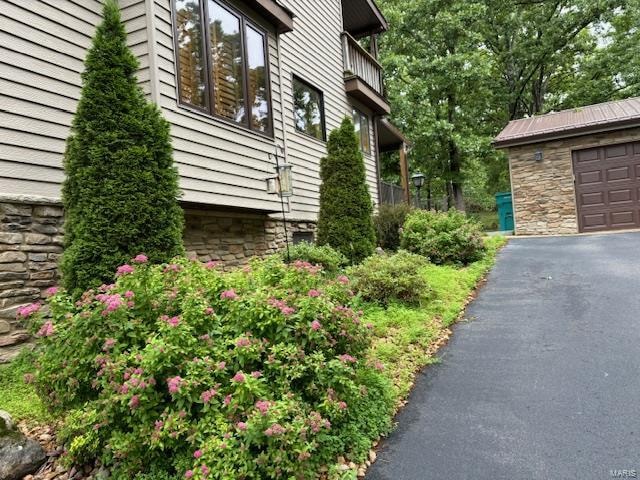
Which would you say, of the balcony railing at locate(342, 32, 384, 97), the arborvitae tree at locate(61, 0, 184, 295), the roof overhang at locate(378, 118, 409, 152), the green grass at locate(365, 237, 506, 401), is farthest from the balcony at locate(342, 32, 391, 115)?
the arborvitae tree at locate(61, 0, 184, 295)

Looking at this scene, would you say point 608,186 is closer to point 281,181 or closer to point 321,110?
point 321,110

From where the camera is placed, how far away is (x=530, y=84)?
2241 centimetres

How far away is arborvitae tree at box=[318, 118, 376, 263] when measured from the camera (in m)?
6.74

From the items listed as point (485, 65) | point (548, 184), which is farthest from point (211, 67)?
point (485, 65)

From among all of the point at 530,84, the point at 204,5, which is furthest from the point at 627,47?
the point at 204,5

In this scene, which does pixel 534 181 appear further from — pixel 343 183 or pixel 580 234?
pixel 343 183

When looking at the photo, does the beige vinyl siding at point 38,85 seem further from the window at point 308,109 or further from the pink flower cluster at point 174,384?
the window at point 308,109

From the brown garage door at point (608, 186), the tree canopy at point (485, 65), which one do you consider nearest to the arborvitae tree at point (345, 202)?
the brown garage door at point (608, 186)

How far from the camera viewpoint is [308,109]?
8719 millimetres

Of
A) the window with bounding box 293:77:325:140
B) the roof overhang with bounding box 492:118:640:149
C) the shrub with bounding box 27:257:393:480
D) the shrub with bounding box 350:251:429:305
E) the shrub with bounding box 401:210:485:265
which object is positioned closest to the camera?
the shrub with bounding box 27:257:393:480

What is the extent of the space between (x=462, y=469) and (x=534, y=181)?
11.7m

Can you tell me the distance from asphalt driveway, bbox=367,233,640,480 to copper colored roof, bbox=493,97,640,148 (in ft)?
23.7

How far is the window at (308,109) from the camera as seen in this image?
27.2ft

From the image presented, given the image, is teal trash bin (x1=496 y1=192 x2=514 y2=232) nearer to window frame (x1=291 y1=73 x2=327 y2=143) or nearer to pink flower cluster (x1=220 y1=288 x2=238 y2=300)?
window frame (x1=291 y1=73 x2=327 y2=143)
